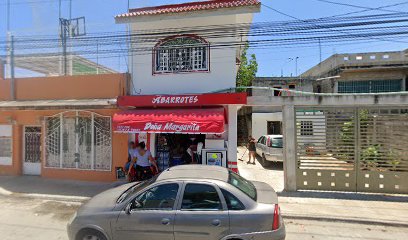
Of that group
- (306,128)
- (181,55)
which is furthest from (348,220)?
(181,55)

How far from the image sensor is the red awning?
7.27 metres

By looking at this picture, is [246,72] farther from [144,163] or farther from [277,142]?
[144,163]

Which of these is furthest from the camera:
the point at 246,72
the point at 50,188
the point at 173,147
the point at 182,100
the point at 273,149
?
the point at 246,72

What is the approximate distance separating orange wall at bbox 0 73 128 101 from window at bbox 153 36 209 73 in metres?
1.39

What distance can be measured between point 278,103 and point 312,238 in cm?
404

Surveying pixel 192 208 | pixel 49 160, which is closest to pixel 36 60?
pixel 49 160

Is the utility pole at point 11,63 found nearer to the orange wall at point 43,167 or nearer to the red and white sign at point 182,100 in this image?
the orange wall at point 43,167

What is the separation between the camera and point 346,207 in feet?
21.7

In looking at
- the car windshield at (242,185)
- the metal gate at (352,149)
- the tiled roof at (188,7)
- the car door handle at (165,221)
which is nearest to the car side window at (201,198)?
the car door handle at (165,221)

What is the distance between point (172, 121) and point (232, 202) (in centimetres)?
403

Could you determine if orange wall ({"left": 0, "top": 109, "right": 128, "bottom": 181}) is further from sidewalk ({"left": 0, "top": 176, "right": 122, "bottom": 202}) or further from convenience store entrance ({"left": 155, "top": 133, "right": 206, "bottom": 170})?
convenience store entrance ({"left": 155, "top": 133, "right": 206, "bottom": 170})

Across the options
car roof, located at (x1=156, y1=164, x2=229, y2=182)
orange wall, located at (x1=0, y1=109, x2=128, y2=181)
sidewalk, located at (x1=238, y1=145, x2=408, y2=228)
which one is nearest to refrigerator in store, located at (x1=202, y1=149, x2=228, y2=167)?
sidewalk, located at (x1=238, y1=145, x2=408, y2=228)

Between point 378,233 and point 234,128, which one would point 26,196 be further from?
point 378,233

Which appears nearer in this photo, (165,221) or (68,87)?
(165,221)
